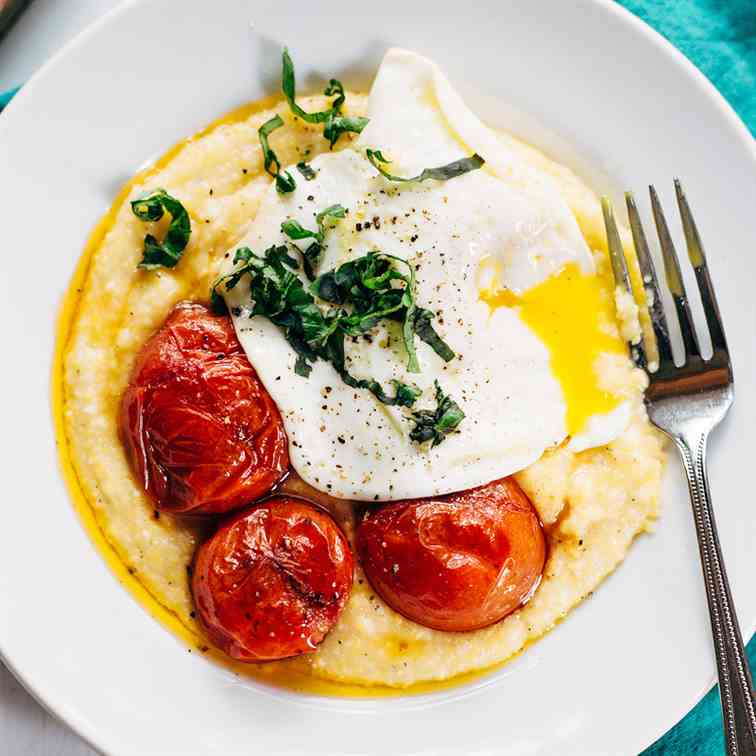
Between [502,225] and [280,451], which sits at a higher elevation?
[502,225]

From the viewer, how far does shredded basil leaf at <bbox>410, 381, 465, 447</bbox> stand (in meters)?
4.37

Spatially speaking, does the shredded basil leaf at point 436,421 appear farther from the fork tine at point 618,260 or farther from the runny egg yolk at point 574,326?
the fork tine at point 618,260

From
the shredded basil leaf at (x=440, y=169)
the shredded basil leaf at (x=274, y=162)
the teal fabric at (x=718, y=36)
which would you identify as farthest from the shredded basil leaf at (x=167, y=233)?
the teal fabric at (x=718, y=36)

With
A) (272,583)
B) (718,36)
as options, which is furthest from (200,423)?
(718,36)

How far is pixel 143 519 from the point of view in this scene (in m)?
4.52

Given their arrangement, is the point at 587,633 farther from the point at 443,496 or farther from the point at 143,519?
the point at 143,519

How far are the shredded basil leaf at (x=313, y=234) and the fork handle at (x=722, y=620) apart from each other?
1.99 metres

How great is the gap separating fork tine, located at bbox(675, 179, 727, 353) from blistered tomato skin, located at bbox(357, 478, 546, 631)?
4.15 ft

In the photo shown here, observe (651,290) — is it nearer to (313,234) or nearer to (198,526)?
A: (313,234)

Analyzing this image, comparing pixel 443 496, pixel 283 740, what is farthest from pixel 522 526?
pixel 283 740

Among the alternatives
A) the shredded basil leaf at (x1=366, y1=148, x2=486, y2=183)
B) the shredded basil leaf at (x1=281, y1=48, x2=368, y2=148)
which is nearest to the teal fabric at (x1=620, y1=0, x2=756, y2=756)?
the shredded basil leaf at (x1=366, y1=148, x2=486, y2=183)

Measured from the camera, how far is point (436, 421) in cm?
438

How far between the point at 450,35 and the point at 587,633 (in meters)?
3.09

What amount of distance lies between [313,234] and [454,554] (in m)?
1.63
